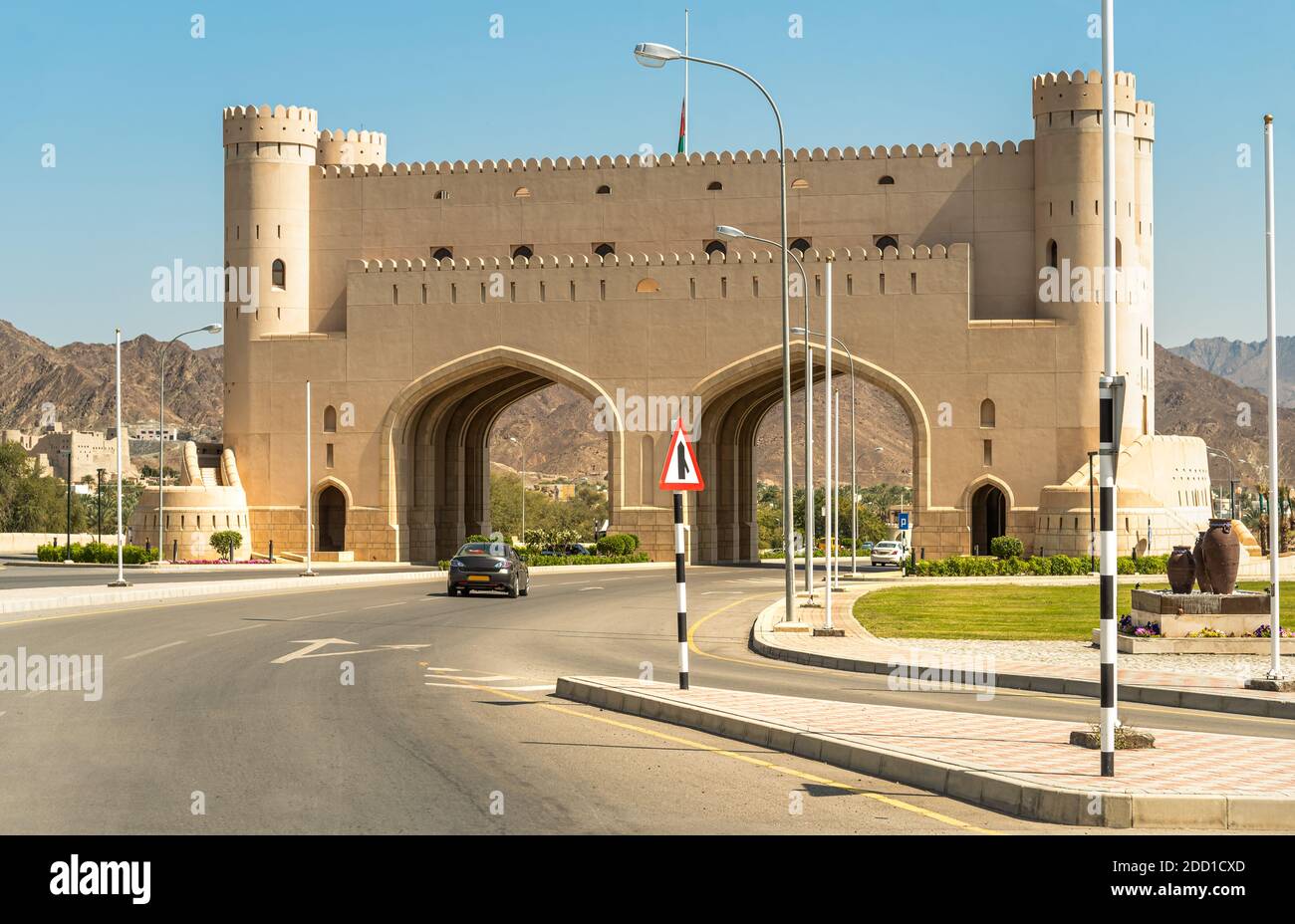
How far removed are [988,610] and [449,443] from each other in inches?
1516

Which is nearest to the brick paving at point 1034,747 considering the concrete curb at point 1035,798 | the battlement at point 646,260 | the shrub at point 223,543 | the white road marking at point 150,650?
the concrete curb at point 1035,798

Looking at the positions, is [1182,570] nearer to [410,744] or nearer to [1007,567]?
[410,744]

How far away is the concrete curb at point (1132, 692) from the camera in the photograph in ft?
47.3

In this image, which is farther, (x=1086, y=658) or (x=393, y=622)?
(x=393, y=622)

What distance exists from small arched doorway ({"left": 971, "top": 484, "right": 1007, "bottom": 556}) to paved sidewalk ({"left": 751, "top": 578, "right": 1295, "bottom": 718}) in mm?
31995

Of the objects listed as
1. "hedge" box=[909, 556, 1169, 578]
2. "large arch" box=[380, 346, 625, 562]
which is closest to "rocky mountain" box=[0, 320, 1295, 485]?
"large arch" box=[380, 346, 625, 562]

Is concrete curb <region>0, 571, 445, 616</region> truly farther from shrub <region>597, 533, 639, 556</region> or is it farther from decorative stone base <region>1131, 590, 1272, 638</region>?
decorative stone base <region>1131, 590, 1272, 638</region>

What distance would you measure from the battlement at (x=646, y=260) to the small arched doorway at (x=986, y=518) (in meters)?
8.95

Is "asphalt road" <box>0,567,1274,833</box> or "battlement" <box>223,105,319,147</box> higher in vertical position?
"battlement" <box>223,105,319,147</box>

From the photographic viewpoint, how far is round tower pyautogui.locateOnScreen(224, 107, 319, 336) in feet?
194
